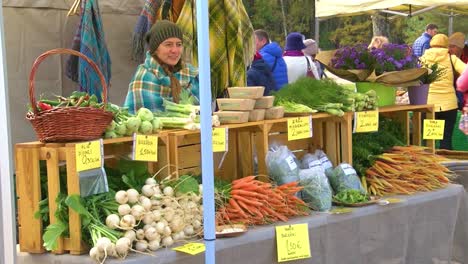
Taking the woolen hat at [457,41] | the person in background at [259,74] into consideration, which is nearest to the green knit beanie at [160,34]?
the person in background at [259,74]

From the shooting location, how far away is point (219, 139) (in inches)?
142

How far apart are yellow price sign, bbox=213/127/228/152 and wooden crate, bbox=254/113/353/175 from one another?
61 cm

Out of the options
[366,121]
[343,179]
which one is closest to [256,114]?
[343,179]

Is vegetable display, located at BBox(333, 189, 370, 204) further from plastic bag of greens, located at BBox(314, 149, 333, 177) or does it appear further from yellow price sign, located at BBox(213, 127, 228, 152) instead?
yellow price sign, located at BBox(213, 127, 228, 152)

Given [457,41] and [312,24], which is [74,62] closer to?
[457,41]

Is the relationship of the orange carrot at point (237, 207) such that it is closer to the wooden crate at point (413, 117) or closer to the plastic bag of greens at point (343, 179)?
the plastic bag of greens at point (343, 179)

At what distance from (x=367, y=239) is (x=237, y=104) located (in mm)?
1056

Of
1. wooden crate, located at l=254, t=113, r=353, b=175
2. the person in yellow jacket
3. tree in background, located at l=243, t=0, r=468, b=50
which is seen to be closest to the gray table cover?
wooden crate, located at l=254, t=113, r=353, b=175

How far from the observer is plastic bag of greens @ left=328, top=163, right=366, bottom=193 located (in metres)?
4.19

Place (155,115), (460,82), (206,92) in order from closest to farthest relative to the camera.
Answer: (206,92)
(155,115)
(460,82)

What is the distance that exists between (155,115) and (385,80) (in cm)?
187

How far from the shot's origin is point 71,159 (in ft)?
9.85

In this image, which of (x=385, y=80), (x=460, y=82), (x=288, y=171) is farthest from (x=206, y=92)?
(x=460, y=82)

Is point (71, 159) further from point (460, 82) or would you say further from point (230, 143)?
point (460, 82)
